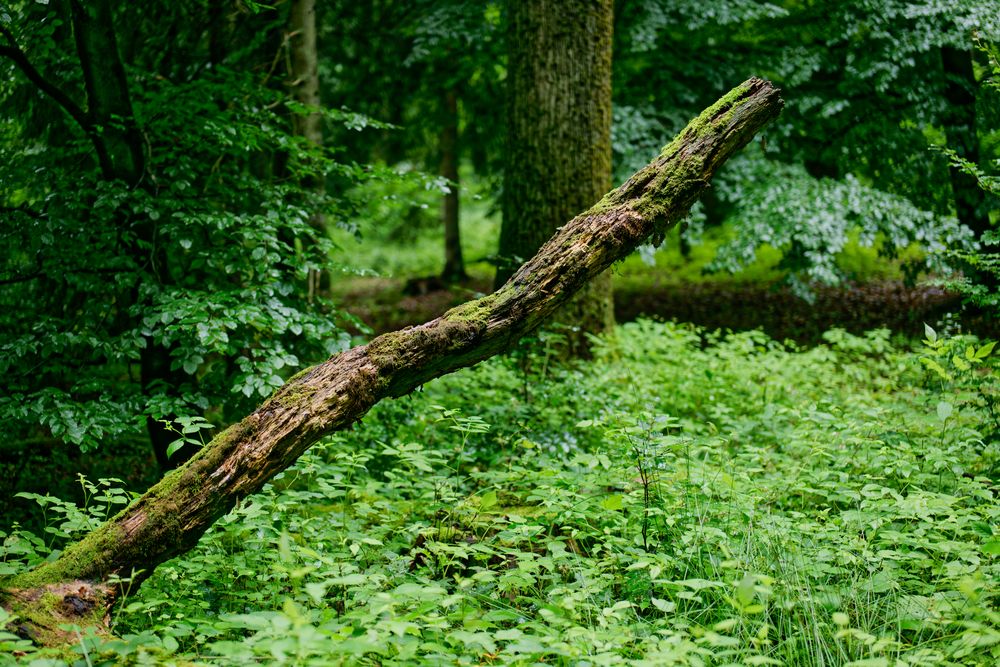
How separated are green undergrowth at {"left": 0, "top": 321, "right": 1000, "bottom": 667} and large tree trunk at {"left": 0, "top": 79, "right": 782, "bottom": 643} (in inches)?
6.5

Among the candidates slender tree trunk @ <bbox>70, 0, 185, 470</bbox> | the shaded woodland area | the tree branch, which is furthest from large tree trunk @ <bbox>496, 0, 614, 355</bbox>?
the tree branch

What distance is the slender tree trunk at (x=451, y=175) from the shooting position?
12500 millimetres

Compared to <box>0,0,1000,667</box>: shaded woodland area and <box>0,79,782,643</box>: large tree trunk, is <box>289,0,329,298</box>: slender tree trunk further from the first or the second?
<box>0,79,782,643</box>: large tree trunk

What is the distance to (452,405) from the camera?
4.76 m

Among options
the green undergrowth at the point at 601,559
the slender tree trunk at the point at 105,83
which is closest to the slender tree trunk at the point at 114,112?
the slender tree trunk at the point at 105,83

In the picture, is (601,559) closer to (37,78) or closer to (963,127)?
(37,78)

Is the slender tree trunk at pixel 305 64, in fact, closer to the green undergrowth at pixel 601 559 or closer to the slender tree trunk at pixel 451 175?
the green undergrowth at pixel 601 559

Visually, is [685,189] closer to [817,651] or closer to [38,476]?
[817,651]

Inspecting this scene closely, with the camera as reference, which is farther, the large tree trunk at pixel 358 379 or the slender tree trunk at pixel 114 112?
the slender tree trunk at pixel 114 112

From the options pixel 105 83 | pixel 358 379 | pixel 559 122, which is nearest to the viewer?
pixel 358 379

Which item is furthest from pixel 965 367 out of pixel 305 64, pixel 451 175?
pixel 451 175

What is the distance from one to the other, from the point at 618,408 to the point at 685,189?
1.83m

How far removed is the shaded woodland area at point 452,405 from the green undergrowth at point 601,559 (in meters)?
0.02

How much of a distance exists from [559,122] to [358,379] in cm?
379
